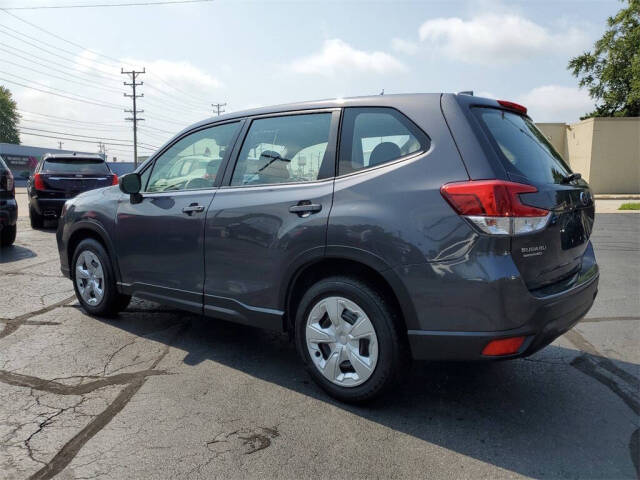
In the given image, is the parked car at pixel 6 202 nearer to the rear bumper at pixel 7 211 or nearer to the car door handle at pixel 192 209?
the rear bumper at pixel 7 211

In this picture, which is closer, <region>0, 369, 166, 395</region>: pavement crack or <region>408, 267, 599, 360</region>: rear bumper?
<region>408, 267, 599, 360</region>: rear bumper

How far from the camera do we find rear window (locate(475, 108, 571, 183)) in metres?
2.87

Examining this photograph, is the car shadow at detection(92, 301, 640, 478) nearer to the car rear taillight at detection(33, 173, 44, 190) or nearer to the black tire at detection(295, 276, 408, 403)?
the black tire at detection(295, 276, 408, 403)

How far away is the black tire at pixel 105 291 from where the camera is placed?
4.69 m

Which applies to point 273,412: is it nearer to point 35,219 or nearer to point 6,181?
point 6,181

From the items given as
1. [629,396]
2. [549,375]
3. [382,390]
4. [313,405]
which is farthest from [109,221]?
[629,396]

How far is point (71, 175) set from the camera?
38.0 ft

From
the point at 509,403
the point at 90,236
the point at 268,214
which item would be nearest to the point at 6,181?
the point at 90,236

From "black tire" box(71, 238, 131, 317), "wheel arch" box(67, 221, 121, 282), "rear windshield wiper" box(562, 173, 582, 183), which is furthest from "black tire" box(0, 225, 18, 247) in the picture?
"rear windshield wiper" box(562, 173, 582, 183)

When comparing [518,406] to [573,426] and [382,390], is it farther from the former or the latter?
[382,390]

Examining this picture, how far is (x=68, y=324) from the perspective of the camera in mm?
4730

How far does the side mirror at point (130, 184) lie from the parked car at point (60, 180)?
7.88 metres

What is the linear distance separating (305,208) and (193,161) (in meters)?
1.43

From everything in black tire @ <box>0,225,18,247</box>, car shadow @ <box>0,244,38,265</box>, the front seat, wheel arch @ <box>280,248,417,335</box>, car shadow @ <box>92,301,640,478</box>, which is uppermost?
the front seat
